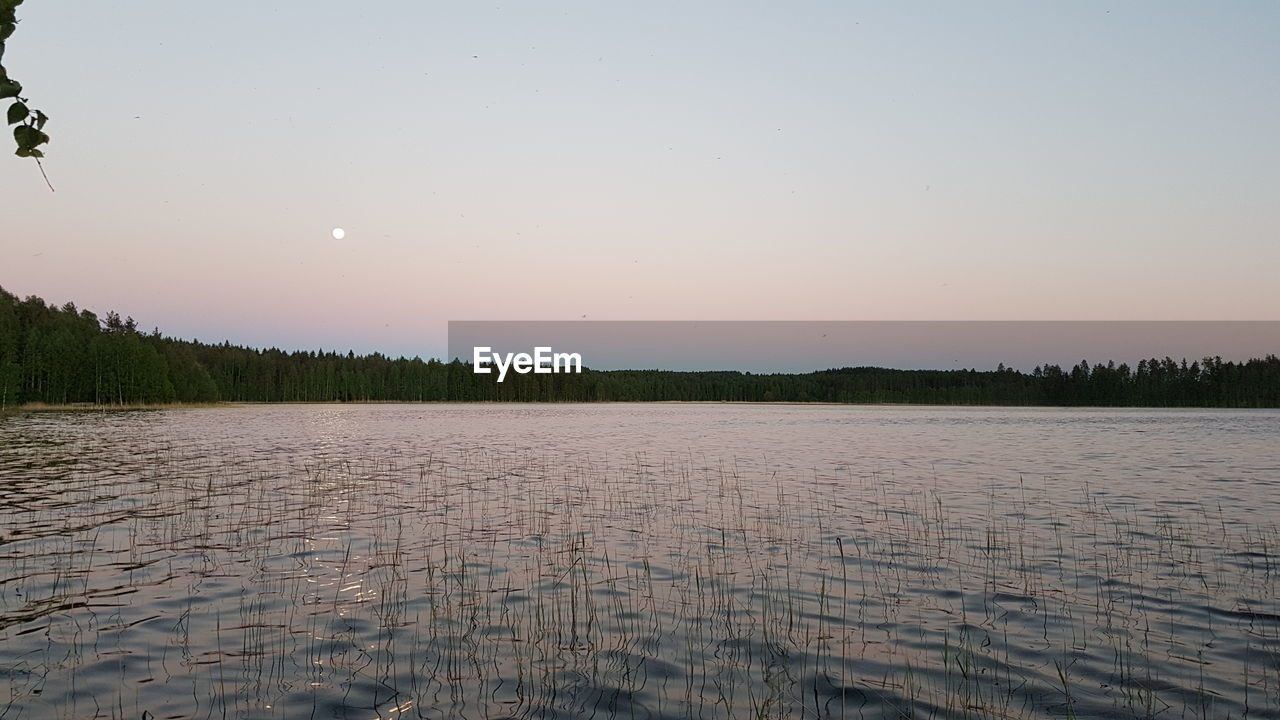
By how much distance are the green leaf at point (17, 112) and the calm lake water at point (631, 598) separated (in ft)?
20.8

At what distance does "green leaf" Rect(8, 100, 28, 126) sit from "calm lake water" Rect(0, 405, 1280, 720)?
6338 mm

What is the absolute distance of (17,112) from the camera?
140 inches

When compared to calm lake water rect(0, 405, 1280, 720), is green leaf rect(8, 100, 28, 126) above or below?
above

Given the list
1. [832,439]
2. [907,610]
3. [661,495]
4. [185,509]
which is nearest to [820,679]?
[907,610]

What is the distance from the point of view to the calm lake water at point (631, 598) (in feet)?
28.8

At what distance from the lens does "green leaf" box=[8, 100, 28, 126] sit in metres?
3.54

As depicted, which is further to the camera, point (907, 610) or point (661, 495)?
point (661, 495)

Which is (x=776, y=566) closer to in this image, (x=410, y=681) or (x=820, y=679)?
(x=820, y=679)

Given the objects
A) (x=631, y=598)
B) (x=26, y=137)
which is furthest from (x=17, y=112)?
(x=631, y=598)

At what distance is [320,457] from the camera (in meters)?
38.6

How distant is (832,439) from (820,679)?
1981 inches

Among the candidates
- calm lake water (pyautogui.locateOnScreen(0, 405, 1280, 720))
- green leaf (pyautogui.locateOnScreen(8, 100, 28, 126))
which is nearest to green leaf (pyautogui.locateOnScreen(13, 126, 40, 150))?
green leaf (pyautogui.locateOnScreen(8, 100, 28, 126))

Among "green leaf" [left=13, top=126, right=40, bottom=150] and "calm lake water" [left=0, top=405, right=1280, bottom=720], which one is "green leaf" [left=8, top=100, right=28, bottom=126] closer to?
"green leaf" [left=13, top=126, right=40, bottom=150]

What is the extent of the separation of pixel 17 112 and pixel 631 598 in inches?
422
